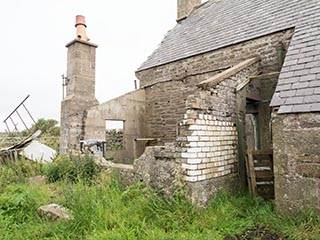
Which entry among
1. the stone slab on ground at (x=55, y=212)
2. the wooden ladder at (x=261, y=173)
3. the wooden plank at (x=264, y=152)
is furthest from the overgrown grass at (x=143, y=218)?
Answer: the wooden plank at (x=264, y=152)

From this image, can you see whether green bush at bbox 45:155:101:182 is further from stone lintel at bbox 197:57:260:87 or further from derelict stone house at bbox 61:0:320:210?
stone lintel at bbox 197:57:260:87

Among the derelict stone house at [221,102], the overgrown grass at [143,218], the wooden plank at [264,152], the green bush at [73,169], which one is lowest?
the overgrown grass at [143,218]

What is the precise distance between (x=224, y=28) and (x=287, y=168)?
6.77 metres

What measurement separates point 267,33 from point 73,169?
7.30 m

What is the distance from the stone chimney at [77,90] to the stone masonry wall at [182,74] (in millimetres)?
2568

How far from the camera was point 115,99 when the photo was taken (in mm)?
10070

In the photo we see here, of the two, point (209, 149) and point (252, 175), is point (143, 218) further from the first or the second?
point (252, 175)

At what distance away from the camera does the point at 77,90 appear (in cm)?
972

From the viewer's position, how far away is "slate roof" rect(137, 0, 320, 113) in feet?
15.5

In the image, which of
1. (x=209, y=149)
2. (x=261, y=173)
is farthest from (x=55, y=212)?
(x=261, y=173)

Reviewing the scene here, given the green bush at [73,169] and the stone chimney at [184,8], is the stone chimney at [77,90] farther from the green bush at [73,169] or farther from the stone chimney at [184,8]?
the stone chimney at [184,8]

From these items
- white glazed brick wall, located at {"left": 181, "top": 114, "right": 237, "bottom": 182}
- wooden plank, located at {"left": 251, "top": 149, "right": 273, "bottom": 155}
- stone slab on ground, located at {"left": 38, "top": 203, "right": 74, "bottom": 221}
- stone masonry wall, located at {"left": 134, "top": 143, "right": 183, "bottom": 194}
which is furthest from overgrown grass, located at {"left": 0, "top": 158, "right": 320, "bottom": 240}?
wooden plank, located at {"left": 251, "top": 149, "right": 273, "bottom": 155}

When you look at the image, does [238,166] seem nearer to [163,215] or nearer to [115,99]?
[163,215]

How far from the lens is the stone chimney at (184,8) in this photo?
14.1 m
